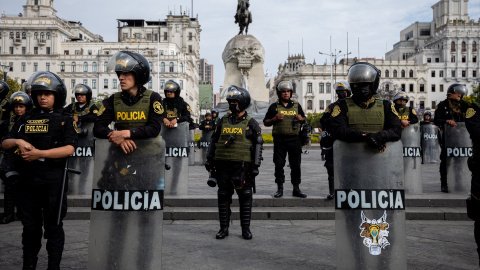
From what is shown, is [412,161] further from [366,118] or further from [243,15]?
[243,15]

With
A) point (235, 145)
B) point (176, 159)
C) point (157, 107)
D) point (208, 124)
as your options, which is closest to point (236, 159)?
point (235, 145)

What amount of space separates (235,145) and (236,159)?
0.20m

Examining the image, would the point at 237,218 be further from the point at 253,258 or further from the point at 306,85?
the point at 306,85

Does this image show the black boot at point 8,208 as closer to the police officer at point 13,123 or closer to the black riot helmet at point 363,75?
the police officer at point 13,123

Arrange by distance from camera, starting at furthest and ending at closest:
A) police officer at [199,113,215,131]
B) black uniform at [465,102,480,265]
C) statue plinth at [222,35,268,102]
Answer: statue plinth at [222,35,268,102] < police officer at [199,113,215,131] < black uniform at [465,102,480,265]

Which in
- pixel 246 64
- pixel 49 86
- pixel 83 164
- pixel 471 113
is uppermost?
pixel 246 64

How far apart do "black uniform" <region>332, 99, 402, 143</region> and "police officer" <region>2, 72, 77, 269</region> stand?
8.68 feet

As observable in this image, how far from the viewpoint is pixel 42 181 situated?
439 cm

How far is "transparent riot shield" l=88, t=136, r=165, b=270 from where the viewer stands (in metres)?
4.13

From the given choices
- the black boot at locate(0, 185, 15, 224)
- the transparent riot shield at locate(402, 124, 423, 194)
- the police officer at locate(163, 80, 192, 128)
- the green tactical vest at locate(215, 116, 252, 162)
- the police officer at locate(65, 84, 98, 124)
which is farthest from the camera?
the police officer at locate(163, 80, 192, 128)

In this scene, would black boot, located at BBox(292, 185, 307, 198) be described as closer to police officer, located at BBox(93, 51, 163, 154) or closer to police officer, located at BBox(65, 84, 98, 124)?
police officer, located at BBox(65, 84, 98, 124)

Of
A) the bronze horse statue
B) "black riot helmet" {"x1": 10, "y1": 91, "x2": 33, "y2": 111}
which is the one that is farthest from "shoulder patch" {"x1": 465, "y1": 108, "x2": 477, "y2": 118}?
the bronze horse statue

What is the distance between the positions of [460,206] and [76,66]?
96725 millimetres

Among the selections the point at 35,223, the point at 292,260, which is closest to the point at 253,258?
the point at 292,260
